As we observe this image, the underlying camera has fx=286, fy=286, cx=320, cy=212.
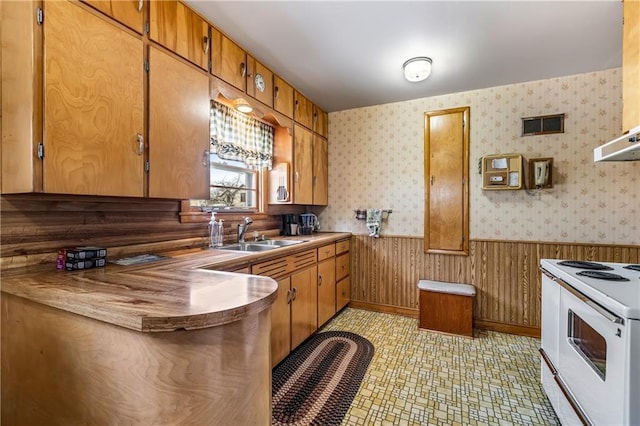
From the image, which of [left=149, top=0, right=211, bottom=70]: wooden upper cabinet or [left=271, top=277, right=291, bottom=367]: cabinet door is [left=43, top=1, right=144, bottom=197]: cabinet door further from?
[left=271, top=277, right=291, bottom=367]: cabinet door

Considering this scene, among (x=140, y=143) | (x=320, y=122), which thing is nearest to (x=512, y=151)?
(x=320, y=122)

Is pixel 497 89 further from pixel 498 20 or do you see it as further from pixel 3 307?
pixel 3 307

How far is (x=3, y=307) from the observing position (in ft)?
4.15

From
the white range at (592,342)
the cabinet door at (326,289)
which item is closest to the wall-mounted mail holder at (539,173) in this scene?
the white range at (592,342)

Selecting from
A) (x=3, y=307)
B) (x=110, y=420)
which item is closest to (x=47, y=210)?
(x=3, y=307)

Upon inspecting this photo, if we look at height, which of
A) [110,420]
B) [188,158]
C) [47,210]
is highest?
[188,158]

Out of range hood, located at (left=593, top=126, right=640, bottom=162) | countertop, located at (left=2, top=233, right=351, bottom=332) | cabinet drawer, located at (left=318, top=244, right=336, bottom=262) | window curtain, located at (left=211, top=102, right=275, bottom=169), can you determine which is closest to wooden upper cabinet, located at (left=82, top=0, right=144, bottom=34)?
window curtain, located at (left=211, top=102, right=275, bottom=169)

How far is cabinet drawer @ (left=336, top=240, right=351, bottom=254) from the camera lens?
11.0 ft

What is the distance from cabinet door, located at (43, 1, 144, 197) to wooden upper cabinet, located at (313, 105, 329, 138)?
223 cm

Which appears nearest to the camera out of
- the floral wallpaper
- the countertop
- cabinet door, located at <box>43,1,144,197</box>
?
the countertop

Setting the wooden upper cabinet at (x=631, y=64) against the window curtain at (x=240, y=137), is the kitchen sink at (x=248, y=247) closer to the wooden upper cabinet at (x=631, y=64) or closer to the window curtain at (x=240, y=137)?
the window curtain at (x=240, y=137)

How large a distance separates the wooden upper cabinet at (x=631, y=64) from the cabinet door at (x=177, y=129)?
8.39ft

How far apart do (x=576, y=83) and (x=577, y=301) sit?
254 centimetres

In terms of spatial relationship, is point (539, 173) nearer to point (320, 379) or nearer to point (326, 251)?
point (326, 251)
